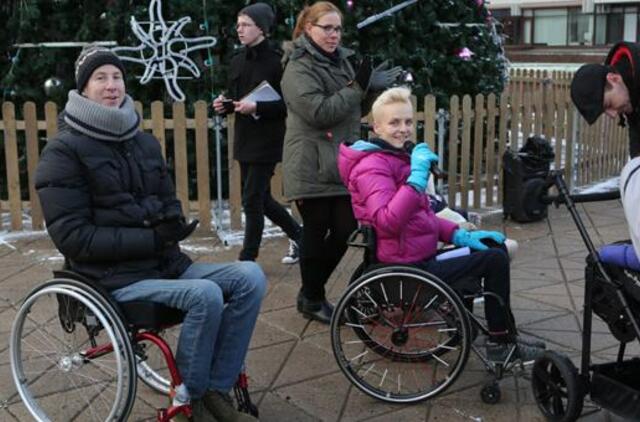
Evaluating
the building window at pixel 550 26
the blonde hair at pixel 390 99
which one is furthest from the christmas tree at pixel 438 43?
the building window at pixel 550 26

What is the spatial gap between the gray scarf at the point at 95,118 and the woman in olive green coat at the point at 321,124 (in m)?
1.36

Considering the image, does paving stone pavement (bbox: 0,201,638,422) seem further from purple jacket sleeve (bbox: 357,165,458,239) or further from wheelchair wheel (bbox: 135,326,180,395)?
purple jacket sleeve (bbox: 357,165,458,239)

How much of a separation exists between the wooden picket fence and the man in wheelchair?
340cm

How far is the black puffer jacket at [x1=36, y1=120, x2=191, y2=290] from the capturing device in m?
3.01

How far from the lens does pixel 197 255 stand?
6184 mm

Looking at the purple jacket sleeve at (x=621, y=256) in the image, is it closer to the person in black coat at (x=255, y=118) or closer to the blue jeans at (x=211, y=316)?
the blue jeans at (x=211, y=316)

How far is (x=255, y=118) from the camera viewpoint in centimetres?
A: 532

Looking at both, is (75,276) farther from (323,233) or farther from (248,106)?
(248,106)

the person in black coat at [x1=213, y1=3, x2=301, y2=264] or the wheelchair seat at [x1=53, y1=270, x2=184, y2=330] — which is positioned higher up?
the person in black coat at [x1=213, y1=3, x2=301, y2=264]

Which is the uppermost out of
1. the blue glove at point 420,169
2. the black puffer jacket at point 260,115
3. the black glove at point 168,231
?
the black puffer jacket at point 260,115

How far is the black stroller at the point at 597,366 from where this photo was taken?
301 cm

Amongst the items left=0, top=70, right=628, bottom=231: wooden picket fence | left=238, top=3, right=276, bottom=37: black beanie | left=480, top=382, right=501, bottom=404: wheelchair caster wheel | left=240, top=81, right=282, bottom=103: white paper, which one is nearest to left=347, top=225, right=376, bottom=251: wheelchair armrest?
left=480, top=382, right=501, bottom=404: wheelchair caster wheel

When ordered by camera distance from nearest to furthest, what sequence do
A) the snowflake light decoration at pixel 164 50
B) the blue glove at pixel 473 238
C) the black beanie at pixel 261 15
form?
the blue glove at pixel 473 238 → the black beanie at pixel 261 15 → the snowflake light decoration at pixel 164 50

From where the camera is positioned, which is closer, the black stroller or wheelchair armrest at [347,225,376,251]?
the black stroller
